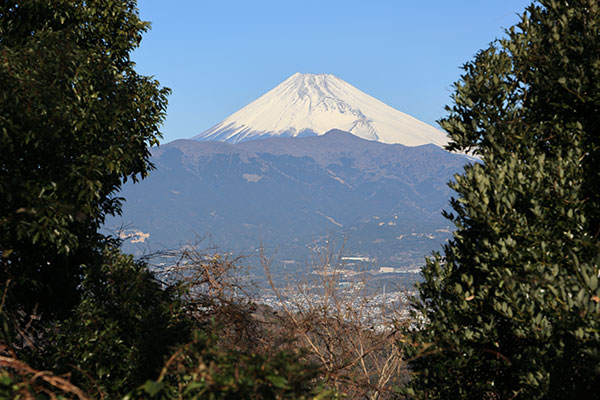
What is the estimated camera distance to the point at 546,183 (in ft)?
23.5

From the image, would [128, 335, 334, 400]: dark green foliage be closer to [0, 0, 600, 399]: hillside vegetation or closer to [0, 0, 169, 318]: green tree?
[0, 0, 600, 399]: hillside vegetation

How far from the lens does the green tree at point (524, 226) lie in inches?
245

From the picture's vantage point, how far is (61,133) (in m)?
8.07

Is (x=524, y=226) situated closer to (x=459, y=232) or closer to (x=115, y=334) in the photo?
(x=459, y=232)

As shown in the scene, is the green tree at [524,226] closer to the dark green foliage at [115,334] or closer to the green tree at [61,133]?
the dark green foliage at [115,334]

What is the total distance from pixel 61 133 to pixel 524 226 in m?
6.37

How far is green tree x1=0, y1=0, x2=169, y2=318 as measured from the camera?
7.36 m

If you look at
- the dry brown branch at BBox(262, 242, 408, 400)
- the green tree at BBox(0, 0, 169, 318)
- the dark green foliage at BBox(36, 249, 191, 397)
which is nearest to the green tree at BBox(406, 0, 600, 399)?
the dark green foliage at BBox(36, 249, 191, 397)

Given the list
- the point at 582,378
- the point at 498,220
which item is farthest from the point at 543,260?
the point at 582,378

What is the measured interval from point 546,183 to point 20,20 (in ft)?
30.5

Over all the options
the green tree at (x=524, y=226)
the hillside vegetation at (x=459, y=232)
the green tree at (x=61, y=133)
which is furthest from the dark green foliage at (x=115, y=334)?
the green tree at (x=524, y=226)

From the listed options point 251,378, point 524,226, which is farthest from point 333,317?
point 251,378

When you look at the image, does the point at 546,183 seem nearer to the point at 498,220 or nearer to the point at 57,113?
the point at 498,220

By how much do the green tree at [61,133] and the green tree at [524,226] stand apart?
16.7 ft
